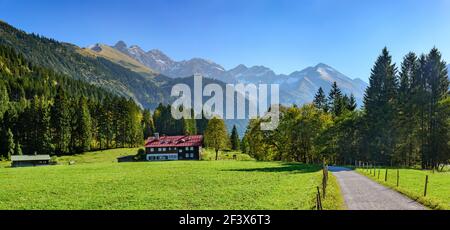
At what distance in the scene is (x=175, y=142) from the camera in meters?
143

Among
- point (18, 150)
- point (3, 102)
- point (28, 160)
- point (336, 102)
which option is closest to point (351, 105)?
point (336, 102)

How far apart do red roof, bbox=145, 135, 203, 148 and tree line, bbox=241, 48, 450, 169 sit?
38732 mm

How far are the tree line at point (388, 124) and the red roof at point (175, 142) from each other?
127 ft

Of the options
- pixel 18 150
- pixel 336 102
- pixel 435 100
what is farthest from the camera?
pixel 336 102

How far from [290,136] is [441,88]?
36743 millimetres

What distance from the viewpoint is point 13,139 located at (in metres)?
124

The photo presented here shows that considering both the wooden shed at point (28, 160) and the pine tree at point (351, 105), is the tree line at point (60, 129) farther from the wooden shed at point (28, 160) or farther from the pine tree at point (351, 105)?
the pine tree at point (351, 105)

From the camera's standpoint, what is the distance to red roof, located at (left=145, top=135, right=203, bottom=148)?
458ft

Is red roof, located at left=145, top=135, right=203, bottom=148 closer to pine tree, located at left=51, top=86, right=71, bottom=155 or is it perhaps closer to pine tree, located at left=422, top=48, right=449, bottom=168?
pine tree, located at left=51, top=86, right=71, bottom=155

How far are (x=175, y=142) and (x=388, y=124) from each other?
78595 millimetres

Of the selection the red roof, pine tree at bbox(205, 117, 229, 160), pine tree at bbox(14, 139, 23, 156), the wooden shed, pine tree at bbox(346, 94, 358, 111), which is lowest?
the wooden shed

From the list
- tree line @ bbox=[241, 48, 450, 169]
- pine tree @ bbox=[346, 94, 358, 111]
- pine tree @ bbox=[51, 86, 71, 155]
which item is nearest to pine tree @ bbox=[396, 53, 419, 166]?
tree line @ bbox=[241, 48, 450, 169]

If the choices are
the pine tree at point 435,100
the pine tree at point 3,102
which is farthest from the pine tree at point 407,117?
the pine tree at point 3,102

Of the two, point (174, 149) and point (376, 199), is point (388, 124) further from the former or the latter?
point (174, 149)
